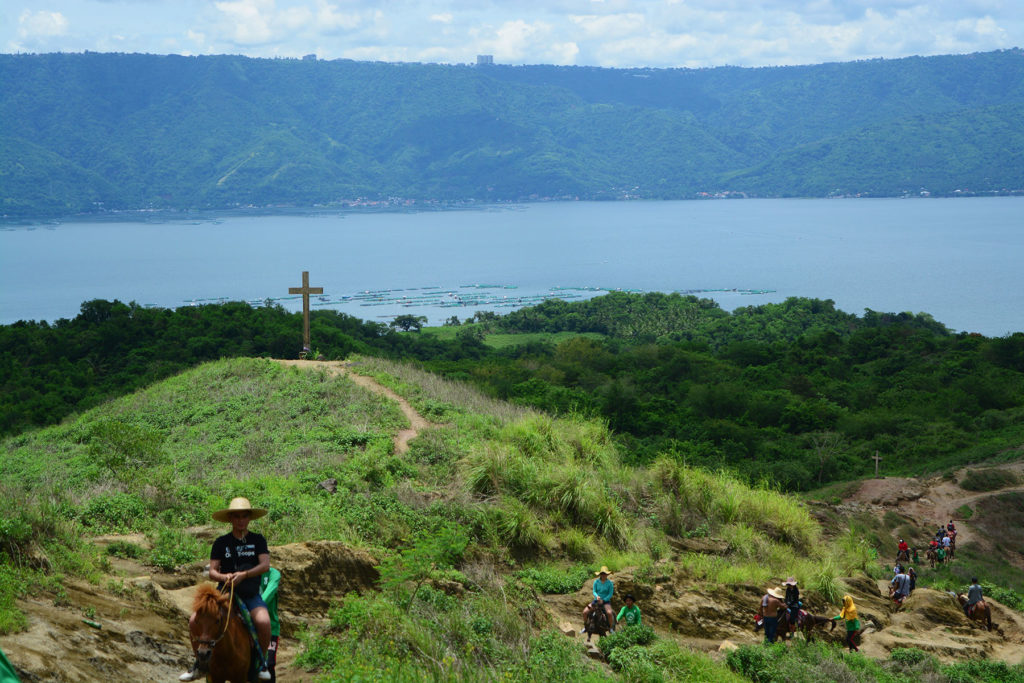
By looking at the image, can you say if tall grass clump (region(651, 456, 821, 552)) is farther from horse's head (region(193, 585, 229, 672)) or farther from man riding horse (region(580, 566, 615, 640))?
horse's head (region(193, 585, 229, 672))

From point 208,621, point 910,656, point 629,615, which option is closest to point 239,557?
point 208,621

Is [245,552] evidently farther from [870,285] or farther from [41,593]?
[870,285]

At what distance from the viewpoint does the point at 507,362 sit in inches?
2280

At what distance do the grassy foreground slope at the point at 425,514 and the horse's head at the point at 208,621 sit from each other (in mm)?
1135

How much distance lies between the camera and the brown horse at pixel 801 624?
497 inches

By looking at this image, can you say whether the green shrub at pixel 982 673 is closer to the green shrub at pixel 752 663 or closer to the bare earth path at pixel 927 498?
the green shrub at pixel 752 663

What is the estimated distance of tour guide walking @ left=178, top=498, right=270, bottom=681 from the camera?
6.95 meters

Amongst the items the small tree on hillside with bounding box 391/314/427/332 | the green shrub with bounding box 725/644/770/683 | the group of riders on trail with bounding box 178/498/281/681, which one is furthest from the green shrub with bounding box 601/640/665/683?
the small tree on hillside with bounding box 391/314/427/332

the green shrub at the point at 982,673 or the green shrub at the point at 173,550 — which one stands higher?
the green shrub at the point at 173,550

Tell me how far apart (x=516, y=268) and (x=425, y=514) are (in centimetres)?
13758

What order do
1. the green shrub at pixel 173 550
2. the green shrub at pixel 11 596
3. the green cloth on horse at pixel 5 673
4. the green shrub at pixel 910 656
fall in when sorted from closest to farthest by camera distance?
the green cloth on horse at pixel 5 673 → the green shrub at pixel 11 596 → the green shrub at pixel 173 550 → the green shrub at pixel 910 656

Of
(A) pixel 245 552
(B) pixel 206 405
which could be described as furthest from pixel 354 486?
(B) pixel 206 405

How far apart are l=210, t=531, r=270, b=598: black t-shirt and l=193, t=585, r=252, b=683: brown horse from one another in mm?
270

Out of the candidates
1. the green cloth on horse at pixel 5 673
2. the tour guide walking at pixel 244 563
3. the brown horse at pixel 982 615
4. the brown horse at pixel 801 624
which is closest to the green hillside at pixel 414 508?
the tour guide walking at pixel 244 563
